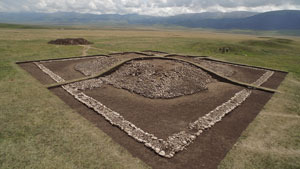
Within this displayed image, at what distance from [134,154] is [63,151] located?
3469 millimetres

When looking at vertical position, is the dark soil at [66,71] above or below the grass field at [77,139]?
above

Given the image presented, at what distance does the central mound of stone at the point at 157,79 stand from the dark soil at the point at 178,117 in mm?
905

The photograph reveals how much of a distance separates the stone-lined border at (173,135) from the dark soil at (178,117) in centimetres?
27

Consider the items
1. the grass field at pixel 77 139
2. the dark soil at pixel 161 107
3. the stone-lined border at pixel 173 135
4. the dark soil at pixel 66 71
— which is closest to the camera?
the grass field at pixel 77 139

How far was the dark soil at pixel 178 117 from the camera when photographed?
7572 millimetres

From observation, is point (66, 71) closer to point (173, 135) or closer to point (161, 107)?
point (161, 107)

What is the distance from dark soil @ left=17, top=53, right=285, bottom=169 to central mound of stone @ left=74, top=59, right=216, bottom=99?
0.91m

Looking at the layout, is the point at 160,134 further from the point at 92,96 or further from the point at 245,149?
the point at 92,96

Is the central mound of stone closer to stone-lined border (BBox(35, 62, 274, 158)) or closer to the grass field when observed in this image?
stone-lined border (BBox(35, 62, 274, 158))

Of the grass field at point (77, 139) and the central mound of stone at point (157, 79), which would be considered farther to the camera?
the central mound of stone at point (157, 79)

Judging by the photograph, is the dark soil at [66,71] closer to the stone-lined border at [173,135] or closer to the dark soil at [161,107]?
the stone-lined border at [173,135]

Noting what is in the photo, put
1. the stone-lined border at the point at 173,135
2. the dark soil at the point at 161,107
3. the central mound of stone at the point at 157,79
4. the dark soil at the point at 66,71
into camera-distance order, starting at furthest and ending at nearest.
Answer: the dark soil at the point at 66,71
the central mound of stone at the point at 157,79
the dark soil at the point at 161,107
the stone-lined border at the point at 173,135

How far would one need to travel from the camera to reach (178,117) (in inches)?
433

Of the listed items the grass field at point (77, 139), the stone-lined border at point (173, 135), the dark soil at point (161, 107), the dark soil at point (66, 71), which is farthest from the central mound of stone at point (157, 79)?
the grass field at point (77, 139)
